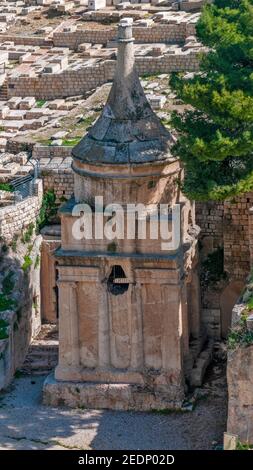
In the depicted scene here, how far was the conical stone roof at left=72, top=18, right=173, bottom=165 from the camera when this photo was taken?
5666 centimetres

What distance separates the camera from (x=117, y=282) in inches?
2264

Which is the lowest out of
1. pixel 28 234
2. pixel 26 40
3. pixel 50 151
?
pixel 28 234

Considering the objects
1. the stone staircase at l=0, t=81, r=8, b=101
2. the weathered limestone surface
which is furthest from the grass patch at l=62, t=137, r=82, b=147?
the weathered limestone surface

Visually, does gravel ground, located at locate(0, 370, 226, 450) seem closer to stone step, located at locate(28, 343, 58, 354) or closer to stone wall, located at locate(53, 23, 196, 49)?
stone step, located at locate(28, 343, 58, 354)

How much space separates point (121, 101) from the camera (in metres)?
57.0

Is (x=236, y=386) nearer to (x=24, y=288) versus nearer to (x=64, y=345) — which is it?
(x=64, y=345)

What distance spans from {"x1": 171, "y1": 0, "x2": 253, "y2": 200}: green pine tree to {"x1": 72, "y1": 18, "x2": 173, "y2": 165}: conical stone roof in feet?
2.20

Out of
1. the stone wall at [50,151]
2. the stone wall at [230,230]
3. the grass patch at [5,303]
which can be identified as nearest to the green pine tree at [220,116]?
the stone wall at [230,230]

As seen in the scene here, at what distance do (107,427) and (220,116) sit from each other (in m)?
8.68

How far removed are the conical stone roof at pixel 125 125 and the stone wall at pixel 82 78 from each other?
51.3 ft

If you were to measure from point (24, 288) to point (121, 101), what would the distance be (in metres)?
7.48

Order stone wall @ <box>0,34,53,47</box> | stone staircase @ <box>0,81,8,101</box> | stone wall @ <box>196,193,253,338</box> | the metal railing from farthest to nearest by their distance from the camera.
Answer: stone wall @ <box>0,34,53,47</box> → stone staircase @ <box>0,81,8,101</box> → the metal railing → stone wall @ <box>196,193,253,338</box>

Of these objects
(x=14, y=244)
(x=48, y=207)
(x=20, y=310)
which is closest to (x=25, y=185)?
(x=48, y=207)

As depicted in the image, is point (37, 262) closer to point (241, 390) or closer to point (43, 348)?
point (43, 348)
